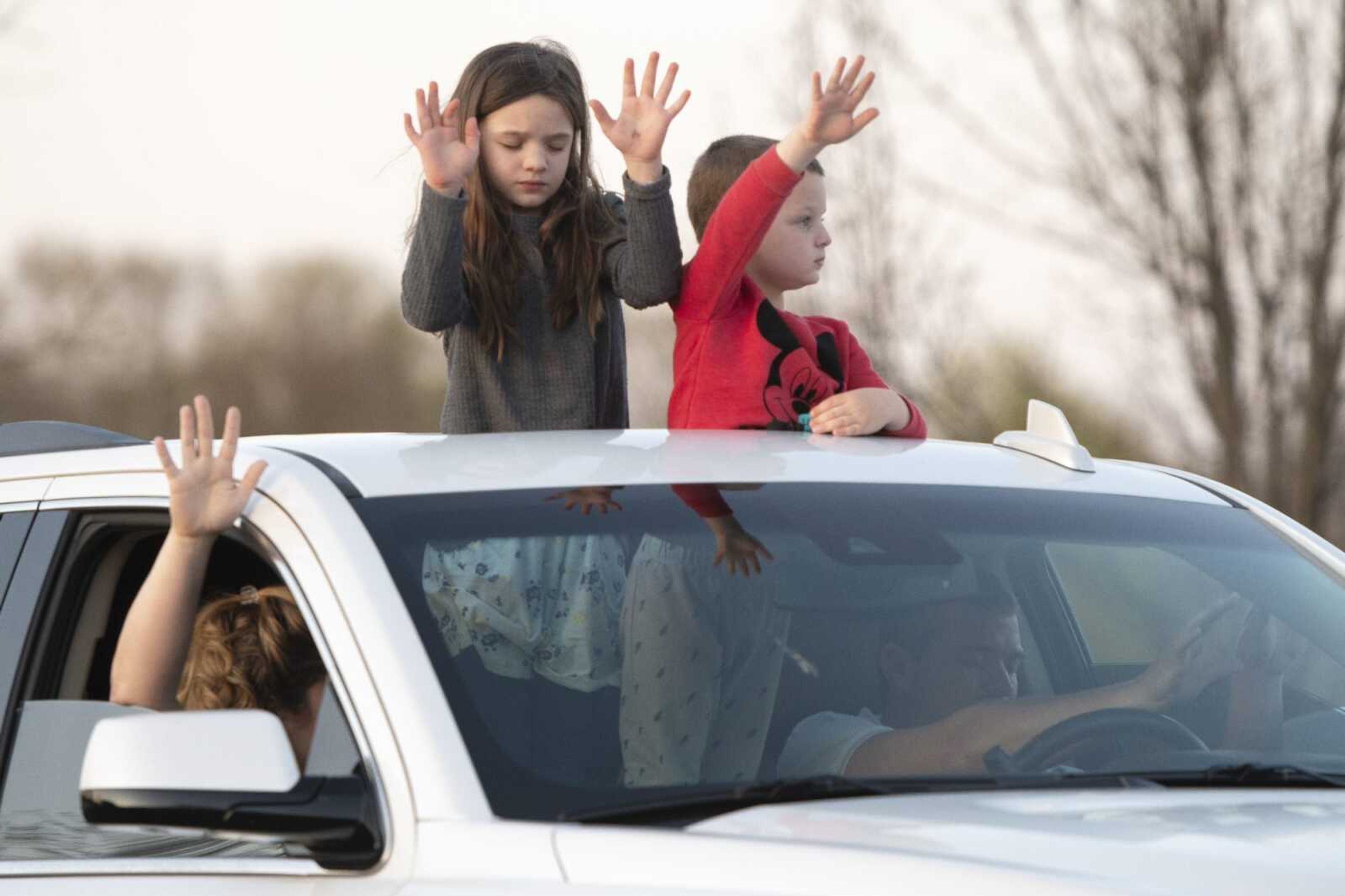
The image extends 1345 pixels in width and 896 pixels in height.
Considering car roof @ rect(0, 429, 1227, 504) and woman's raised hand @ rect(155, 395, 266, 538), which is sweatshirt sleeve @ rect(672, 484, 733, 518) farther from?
woman's raised hand @ rect(155, 395, 266, 538)

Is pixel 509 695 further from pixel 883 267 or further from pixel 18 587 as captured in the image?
pixel 883 267

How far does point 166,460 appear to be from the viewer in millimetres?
3006

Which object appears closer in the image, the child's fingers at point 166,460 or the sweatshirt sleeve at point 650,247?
the child's fingers at point 166,460

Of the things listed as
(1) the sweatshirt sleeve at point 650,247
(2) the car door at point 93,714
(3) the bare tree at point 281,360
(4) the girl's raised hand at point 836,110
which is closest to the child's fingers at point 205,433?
(2) the car door at point 93,714

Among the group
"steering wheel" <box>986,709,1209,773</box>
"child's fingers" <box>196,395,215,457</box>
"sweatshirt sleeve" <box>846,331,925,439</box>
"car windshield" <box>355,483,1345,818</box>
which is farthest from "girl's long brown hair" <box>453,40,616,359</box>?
"steering wheel" <box>986,709,1209,773</box>

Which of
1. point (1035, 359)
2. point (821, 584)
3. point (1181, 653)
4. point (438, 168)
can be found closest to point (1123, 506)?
point (1181, 653)

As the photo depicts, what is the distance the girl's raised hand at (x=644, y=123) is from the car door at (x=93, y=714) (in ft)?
5.24

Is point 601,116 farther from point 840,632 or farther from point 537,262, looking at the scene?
point 840,632

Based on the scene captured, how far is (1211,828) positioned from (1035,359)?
1578 centimetres

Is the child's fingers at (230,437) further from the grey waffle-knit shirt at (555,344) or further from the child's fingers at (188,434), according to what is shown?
the grey waffle-knit shirt at (555,344)

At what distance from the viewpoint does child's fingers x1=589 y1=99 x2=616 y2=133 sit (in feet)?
14.6

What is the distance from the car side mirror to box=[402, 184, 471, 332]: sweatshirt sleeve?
2021mm

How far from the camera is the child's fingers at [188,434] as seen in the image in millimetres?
3012

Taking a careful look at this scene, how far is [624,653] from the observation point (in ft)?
10.8
